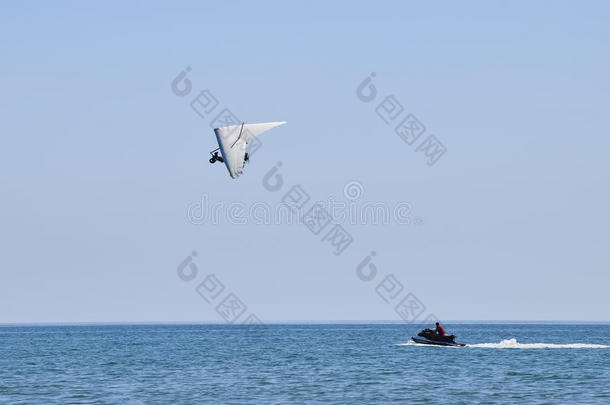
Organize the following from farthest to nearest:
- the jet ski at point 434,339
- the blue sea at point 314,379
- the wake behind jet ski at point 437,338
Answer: the jet ski at point 434,339
the wake behind jet ski at point 437,338
the blue sea at point 314,379

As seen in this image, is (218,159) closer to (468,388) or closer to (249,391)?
(249,391)

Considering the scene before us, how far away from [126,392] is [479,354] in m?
45.9

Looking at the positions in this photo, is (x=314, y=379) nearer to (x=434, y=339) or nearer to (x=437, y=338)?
(x=437, y=338)

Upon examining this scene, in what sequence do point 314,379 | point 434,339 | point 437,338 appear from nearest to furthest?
1. point 314,379
2. point 437,338
3. point 434,339

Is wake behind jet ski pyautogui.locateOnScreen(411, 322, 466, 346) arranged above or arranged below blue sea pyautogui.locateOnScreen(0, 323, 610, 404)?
above

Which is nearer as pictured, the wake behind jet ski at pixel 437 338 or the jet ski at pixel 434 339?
the wake behind jet ski at pixel 437 338

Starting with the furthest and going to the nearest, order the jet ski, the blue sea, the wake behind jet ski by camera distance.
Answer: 1. the jet ski
2. the wake behind jet ski
3. the blue sea

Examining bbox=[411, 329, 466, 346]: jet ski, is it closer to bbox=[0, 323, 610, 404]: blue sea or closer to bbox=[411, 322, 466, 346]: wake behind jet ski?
bbox=[411, 322, 466, 346]: wake behind jet ski

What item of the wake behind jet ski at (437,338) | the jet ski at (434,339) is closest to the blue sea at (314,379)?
the wake behind jet ski at (437,338)

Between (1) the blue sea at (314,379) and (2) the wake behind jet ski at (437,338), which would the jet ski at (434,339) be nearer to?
(2) the wake behind jet ski at (437,338)

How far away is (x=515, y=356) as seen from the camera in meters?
85.9

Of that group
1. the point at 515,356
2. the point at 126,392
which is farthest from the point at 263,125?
the point at 515,356

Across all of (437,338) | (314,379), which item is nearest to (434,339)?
(437,338)

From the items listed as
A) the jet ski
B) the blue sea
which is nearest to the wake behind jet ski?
the jet ski
